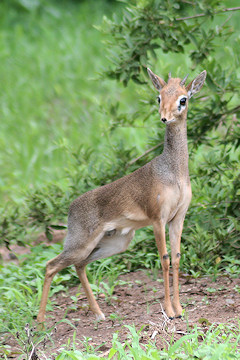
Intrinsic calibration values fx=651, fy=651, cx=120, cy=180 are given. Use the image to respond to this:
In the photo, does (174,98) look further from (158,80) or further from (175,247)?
(175,247)

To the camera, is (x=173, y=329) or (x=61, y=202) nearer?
(x=173, y=329)

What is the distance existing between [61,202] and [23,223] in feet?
1.29

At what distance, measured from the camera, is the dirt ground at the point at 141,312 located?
427 centimetres

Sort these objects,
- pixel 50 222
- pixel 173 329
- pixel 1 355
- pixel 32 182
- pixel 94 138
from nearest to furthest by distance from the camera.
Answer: pixel 173 329 < pixel 1 355 < pixel 50 222 < pixel 32 182 < pixel 94 138

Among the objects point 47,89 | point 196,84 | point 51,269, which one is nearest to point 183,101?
point 196,84

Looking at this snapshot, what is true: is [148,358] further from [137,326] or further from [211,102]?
[211,102]

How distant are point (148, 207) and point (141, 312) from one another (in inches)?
32.9

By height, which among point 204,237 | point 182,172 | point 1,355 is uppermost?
point 182,172

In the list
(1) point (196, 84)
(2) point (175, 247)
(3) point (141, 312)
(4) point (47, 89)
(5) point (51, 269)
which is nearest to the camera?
(1) point (196, 84)

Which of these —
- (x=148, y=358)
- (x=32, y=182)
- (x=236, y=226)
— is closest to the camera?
(x=148, y=358)

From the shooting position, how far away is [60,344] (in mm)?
4531

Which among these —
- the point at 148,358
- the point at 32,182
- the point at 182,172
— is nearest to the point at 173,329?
the point at 148,358

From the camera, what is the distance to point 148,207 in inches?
185

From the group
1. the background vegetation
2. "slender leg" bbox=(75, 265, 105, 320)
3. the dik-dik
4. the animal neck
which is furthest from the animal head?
"slender leg" bbox=(75, 265, 105, 320)
